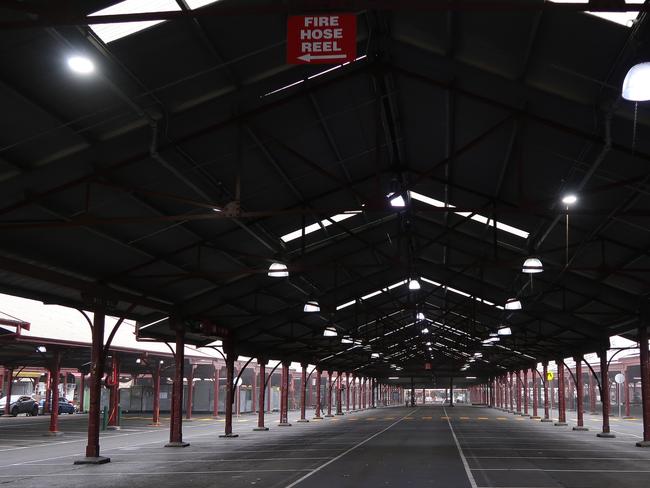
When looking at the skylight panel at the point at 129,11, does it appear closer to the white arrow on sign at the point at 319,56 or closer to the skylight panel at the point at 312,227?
the white arrow on sign at the point at 319,56

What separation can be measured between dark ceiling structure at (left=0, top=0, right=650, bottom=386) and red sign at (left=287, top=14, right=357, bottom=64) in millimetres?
627

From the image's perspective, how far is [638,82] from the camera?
356 inches

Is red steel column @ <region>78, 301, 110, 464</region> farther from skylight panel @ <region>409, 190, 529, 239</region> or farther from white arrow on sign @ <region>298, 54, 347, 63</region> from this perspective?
white arrow on sign @ <region>298, 54, 347, 63</region>

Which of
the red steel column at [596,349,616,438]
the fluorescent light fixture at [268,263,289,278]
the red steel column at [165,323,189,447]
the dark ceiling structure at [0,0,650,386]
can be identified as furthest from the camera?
the red steel column at [596,349,616,438]

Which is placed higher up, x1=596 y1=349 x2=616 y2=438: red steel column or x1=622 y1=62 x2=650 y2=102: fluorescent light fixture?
x1=622 y1=62 x2=650 y2=102: fluorescent light fixture

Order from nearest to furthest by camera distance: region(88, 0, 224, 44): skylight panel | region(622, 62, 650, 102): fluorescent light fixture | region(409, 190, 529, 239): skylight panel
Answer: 1. region(622, 62, 650, 102): fluorescent light fixture
2. region(88, 0, 224, 44): skylight panel
3. region(409, 190, 529, 239): skylight panel

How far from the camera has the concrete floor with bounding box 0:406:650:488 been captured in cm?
1762

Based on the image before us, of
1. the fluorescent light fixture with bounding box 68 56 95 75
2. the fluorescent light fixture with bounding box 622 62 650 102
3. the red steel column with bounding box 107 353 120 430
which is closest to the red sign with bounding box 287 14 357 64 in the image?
the fluorescent light fixture with bounding box 622 62 650 102

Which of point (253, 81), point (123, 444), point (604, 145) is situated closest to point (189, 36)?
point (253, 81)

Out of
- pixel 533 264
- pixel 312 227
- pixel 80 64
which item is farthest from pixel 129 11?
pixel 312 227

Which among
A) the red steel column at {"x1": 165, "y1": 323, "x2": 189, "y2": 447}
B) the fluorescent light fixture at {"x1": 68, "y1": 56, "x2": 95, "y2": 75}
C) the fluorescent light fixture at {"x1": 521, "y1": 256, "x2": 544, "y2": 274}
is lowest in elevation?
the red steel column at {"x1": 165, "y1": 323, "x2": 189, "y2": 447}

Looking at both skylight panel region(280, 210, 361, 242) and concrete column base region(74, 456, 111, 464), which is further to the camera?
skylight panel region(280, 210, 361, 242)

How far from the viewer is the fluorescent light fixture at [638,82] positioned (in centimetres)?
897

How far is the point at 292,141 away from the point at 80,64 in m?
6.87
